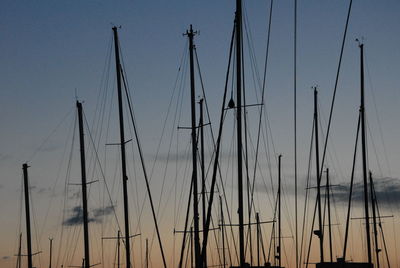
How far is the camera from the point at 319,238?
141 feet

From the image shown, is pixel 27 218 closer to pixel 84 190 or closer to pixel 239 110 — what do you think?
pixel 84 190

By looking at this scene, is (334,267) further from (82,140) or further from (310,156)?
(82,140)

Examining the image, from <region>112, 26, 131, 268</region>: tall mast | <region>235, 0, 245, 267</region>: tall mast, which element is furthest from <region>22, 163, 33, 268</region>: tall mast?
<region>235, 0, 245, 267</region>: tall mast

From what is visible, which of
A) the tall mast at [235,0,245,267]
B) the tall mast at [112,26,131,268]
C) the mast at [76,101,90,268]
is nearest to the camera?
the tall mast at [235,0,245,267]

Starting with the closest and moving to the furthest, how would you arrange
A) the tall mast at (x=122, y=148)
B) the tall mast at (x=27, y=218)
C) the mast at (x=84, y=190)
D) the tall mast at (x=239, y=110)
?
the tall mast at (x=239, y=110) < the tall mast at (x=122, y=148) < the mast at (x=84, y=190) < the tall mast at (x=27, y=218)

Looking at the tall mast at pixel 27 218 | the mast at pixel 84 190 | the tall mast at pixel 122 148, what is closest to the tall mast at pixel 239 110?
the tall mast at pixel 122 148

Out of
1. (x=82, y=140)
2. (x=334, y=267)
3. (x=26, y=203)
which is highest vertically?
(x=82, y=140)

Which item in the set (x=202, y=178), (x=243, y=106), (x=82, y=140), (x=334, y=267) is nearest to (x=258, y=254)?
(x=334, y=267)

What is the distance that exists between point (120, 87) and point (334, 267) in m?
18.6

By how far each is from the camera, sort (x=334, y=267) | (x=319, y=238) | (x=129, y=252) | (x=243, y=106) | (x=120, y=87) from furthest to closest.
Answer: (x=334, y=267), (x=319, y=238), (x=120, y=87), (x=129, y=252), (x=243, y=106)

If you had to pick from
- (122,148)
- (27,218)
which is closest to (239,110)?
(122,148)

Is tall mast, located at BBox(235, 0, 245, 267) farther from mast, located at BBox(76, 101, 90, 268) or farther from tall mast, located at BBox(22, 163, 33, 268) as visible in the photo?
tall mast, located at BBox(22, 163, 33, 268)

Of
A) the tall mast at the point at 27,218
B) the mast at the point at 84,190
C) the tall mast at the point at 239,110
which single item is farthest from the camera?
the tall mast at the point at 27,218

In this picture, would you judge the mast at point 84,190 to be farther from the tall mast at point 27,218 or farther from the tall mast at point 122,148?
the tall mast at point 27,218
